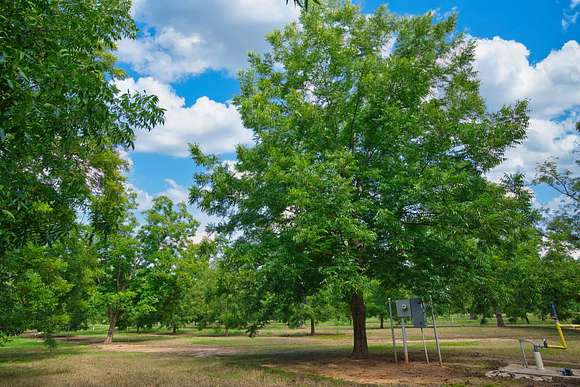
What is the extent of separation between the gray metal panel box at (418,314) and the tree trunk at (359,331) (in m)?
2.37

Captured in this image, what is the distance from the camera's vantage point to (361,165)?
1598cm

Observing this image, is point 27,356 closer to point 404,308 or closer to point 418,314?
point 404,308

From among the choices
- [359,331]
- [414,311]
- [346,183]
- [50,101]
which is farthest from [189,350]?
[50,101]

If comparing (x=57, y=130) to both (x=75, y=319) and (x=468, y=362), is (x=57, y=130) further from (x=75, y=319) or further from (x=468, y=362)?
(x=75, y=319)

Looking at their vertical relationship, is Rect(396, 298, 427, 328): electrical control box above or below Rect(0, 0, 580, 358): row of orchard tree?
below

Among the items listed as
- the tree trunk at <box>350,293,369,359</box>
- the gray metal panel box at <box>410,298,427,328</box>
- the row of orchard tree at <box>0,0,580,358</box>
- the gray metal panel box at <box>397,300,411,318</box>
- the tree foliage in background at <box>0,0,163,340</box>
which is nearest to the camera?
the tree foliage in background at <box>0,0,163,340</box>

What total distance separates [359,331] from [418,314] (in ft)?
10.3

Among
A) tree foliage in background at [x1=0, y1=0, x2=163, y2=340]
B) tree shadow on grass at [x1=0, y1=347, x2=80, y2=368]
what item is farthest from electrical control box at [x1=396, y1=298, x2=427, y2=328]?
tree shadow on grass at [x1=0, y1=347, x2=80, y2=368]

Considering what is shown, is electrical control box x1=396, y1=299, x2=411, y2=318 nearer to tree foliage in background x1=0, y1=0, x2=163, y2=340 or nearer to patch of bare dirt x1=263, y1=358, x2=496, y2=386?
patch of bare dirt x1=263, y1=358, x2=496, y2=386

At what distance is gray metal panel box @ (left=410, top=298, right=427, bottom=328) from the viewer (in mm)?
14759

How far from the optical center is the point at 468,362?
1468 cm

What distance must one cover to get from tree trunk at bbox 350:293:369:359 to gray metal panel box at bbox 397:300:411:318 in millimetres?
1788

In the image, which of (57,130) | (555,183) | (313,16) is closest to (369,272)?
(313,16)

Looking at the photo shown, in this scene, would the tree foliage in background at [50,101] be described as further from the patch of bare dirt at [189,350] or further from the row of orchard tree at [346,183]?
the patch of bare dirt at [189,350]
